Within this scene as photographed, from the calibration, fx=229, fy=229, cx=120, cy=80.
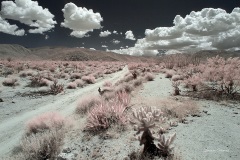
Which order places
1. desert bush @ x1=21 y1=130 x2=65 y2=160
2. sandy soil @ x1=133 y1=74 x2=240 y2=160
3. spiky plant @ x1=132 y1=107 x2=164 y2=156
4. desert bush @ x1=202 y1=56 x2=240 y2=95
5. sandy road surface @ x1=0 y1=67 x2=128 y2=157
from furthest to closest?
1. desert bush @ x1=202 y1=56 x2=240 y2=95
2. sandy road surface @ x1=0 y1=67 x2=128 y2=157
3. desert bush @ x1=21 y1=130 x2=65 y2=160
4. sandy soil @ x1=133 y1=74 x2=240 y2=160
5. spiky plant @ x1=132 y1=107 x2=164 y2=156

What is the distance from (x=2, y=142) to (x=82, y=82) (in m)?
13.2

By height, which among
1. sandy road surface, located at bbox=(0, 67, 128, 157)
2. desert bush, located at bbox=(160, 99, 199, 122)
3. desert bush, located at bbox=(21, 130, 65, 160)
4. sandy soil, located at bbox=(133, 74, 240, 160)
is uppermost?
desert bush, located at bbox=(160, 99, 199, 122)

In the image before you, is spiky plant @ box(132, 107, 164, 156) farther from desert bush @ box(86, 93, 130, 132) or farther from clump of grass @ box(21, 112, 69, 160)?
clump of grass @ box(21, 112, 69, 160)

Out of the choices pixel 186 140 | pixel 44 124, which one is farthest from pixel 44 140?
pixel 186 140

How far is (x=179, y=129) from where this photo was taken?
704 centimetres

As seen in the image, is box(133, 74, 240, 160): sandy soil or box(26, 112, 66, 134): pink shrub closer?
box(133, 74, 240, 160): sandy soil

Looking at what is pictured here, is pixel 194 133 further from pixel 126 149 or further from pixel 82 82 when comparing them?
pixel 82 82

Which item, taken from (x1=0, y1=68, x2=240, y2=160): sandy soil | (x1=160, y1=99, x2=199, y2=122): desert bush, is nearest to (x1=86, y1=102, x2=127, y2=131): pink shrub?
(x1=0, y1=68, x2=240, y2=160): sandy soil

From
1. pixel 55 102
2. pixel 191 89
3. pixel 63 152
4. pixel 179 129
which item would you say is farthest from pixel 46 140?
pixel 191 89

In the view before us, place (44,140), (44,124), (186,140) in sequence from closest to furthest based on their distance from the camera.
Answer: (186,140) < (44,140) < (44,124)

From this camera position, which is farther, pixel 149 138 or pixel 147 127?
pixel 149 138

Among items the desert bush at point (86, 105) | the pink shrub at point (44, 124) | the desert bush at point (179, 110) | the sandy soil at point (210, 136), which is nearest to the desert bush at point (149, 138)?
the sandy soil at point (210, 136)

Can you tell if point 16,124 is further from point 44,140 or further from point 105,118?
point 105,118

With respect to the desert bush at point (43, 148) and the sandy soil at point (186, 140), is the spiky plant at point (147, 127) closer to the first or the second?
the sandy soil at point (186, 140)
